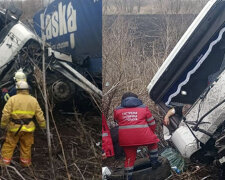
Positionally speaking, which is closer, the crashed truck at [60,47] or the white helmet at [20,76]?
the white helmet at [20,76]

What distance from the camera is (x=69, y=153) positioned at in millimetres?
2852

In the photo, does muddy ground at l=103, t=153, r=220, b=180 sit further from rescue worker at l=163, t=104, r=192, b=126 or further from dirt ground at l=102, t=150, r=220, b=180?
rescue worker at l=163, t=104, r=192, b=126

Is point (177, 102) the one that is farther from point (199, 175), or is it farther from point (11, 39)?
point (11, 39)

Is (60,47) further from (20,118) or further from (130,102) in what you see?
(20,118)

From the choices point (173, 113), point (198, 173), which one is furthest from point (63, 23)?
point (198, 173)

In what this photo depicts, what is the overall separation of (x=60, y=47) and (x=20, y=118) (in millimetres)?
2010

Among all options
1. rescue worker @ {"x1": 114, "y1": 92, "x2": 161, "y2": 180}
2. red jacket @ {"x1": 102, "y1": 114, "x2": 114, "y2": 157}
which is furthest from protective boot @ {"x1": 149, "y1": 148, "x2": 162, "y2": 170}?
red jacket @ {"x1": 102, "y1": 114, "x2": 114, "y2": 157}

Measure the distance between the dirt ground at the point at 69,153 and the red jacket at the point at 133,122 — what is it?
31 centimetres

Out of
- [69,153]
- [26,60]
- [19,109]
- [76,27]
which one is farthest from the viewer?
[76,27]

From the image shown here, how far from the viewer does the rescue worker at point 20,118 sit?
305cm

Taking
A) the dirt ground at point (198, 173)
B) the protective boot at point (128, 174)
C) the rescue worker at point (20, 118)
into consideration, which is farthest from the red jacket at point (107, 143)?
the rescue worker at point (20, 118)

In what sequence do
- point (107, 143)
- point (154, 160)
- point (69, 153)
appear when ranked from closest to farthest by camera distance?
point (69, 153) → point (154, 160) → point (107, 143)

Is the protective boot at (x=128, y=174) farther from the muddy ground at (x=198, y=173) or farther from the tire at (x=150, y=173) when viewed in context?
the muddy ground at (x=198, y=173)

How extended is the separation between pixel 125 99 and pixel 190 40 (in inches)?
34.3
